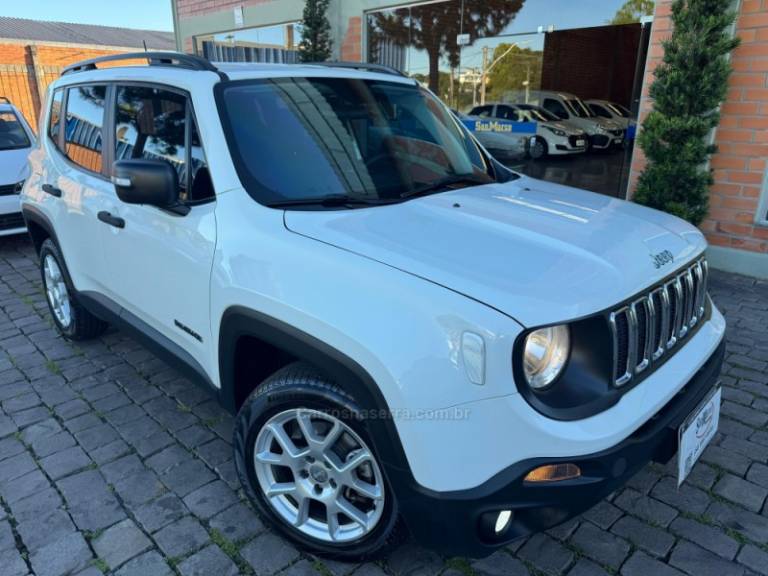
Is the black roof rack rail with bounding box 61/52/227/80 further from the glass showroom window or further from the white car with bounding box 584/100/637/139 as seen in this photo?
the glass showroom window

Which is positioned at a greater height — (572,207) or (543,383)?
(572,207)

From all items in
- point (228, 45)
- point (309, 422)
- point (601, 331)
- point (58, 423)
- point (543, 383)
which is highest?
point (228, 45)

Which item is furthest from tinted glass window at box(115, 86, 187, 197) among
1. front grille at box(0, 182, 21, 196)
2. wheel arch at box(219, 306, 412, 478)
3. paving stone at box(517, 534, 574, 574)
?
front grille at box(0, 182, 21, 196)

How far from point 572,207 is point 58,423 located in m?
3.06

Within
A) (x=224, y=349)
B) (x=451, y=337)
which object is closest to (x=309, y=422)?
(x=224, y=349)

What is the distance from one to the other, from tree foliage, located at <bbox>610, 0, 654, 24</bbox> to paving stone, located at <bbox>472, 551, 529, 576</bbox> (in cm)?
646

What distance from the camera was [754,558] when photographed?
227cm

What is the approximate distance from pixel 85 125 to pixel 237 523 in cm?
257

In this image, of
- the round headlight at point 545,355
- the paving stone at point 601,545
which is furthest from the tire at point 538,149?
the round headlight at point 545,355

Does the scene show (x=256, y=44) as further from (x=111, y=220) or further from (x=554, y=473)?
(x=554, y=473)

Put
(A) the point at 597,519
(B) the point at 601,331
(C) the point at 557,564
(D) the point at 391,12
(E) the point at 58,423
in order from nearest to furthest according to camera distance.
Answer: (B) the point at 601,331 < (C) the point at 557,564 < (A) the point at 597,519 < (E) the point at 58,423 < (D) the point at 391,12

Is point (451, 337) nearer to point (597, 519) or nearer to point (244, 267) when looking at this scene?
point (244, 267)

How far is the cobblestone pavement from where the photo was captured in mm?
2260

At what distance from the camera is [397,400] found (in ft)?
5.61
